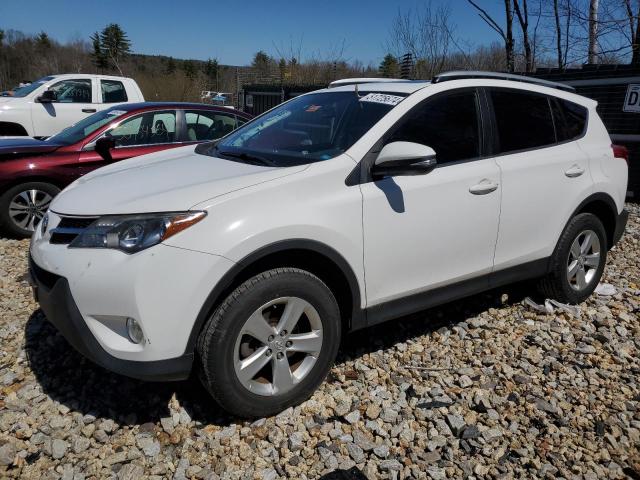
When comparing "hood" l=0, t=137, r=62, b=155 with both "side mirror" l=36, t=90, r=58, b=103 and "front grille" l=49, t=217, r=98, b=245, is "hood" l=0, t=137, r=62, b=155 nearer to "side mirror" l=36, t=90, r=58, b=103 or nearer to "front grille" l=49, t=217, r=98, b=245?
"front grille" l=49, t=217, r=98, b=245

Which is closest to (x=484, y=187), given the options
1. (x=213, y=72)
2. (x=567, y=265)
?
(x=567, y=265)

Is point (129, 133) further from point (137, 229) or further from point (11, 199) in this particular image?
point (137, 229)

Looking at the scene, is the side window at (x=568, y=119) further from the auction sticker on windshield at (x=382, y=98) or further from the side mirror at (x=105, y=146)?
the side mirror at (x=105, y=146)

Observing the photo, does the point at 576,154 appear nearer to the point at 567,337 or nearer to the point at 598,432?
the point at 567,337

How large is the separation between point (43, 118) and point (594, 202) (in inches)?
393

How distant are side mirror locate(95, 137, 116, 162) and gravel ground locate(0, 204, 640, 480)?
227 centimetres

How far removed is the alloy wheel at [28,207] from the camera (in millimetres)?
5398

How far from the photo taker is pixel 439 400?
285 centimetres

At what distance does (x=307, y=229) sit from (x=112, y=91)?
9.62 meters

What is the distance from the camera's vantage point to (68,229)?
8.07ft

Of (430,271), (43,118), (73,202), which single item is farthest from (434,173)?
(43,118)

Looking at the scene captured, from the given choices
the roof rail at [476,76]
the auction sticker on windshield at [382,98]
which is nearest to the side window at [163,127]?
the auction sticker on windshield at [382,98]

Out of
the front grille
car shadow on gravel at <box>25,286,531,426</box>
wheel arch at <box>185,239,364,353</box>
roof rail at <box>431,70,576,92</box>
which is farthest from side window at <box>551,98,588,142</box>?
the front grille

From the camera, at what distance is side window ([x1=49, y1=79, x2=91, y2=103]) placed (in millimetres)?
10250
